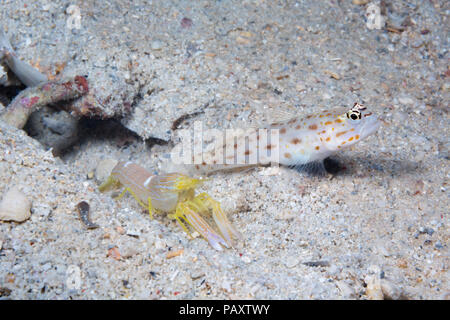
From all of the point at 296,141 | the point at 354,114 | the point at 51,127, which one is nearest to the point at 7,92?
the point at 51,127

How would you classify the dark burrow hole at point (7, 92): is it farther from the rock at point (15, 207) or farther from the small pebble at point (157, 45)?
the rock at point (15, 207)

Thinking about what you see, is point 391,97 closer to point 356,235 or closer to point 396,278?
point 356,235

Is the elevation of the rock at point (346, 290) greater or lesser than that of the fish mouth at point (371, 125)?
lesser

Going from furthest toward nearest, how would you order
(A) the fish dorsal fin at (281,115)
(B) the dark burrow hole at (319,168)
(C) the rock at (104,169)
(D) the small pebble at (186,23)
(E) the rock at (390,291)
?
1. (D) the small pebble at (186,23)
2. (C) the rock at (104,169)
3. (A) the fish dorsal fin at (281,115)
4. (B) the dark burrow hole at (319,168)
5. (E) the rock at (390,291)

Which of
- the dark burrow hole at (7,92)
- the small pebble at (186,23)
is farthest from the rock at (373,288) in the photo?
the dark burrow hole at (7,92)

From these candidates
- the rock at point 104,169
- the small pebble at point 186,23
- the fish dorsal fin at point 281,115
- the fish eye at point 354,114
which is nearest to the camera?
the fish eye at point 354,114

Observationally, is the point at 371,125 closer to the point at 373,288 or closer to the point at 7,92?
the point at 373,288
